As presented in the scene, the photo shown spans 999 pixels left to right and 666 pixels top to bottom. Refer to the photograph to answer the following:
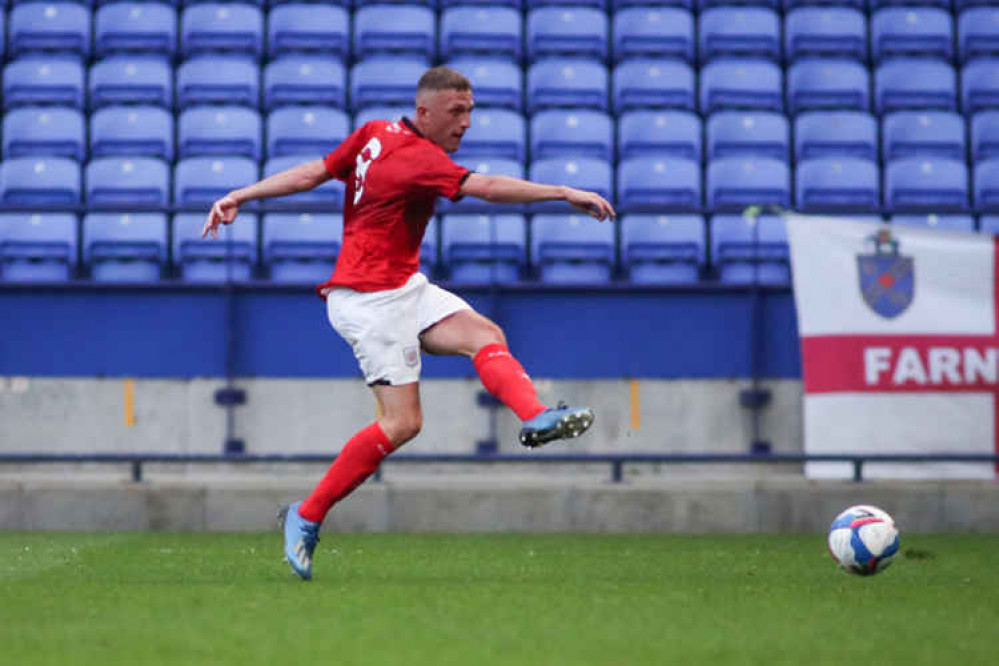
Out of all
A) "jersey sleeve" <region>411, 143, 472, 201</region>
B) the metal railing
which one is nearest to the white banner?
the metal railing

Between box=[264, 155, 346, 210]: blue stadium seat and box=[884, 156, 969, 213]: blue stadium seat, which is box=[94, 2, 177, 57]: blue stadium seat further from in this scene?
box=[884, 156, 969, 213]: blue stadium seat

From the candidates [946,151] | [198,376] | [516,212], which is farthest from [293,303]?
[946,151]

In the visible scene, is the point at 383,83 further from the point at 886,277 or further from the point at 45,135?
the point at 886,277

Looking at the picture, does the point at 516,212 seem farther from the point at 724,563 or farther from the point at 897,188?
the point at 897,188

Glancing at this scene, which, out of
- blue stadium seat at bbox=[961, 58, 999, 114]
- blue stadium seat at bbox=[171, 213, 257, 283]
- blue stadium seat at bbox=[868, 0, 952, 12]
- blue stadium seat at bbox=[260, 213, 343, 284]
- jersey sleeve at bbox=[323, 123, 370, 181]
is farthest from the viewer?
blue stadium seat at bbox=[868, 0, 952, 12]

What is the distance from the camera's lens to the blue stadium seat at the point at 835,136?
41.9ft

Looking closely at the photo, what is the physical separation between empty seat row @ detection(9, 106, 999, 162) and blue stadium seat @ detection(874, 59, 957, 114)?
61 cm

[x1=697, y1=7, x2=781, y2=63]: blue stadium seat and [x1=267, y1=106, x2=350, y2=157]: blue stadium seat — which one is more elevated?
[x1=697, y1=7, x2=781, y2=63]: blue stadium seat

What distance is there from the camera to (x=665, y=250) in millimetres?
10844

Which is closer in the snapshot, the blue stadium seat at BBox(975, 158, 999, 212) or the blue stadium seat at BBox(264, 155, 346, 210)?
the blue stadium seat at BBox(264, 155, 346, 210)

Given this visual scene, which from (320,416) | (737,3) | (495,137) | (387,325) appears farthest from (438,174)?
(737,3)

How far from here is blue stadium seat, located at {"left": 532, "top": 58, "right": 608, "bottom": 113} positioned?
43.5ft

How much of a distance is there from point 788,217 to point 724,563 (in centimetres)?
295

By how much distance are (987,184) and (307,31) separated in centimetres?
617
